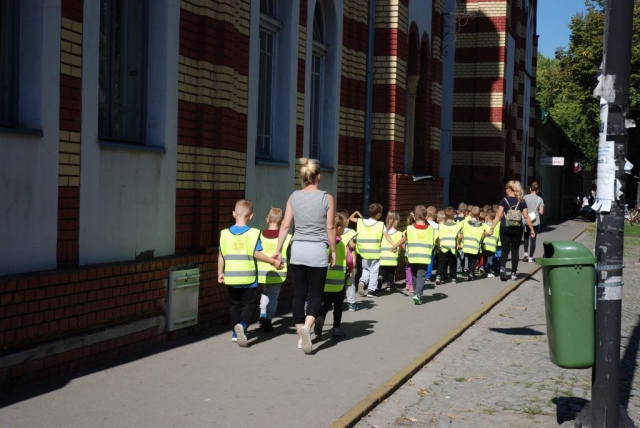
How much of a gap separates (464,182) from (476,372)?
2164cm

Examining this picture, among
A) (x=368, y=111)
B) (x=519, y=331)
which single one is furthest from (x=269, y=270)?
(x=368, y=111)

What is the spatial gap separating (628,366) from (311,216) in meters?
3.43

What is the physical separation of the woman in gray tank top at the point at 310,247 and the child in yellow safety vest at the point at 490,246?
348 inches

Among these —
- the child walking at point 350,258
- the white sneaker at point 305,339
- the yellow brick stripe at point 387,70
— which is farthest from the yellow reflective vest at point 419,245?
the white sneaker at point 305,339

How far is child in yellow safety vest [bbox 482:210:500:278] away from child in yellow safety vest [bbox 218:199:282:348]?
29.3 ft

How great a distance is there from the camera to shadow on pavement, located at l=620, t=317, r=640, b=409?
320 inches

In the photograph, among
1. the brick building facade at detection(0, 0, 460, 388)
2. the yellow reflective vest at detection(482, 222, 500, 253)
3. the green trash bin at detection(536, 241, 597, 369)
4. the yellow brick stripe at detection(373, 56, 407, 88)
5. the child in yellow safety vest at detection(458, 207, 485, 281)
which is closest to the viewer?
the green trash bin at detection(536, 241, 597, 369)

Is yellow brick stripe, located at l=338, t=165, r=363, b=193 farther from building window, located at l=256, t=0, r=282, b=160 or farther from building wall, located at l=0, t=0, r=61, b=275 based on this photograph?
building wall, located at l=0, t=0, r=61, b=275

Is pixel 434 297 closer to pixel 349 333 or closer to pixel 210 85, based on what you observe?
pixel 349 333

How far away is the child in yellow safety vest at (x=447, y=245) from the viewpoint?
16594 millimetres

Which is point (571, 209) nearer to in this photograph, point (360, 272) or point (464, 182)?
point (464, 182)

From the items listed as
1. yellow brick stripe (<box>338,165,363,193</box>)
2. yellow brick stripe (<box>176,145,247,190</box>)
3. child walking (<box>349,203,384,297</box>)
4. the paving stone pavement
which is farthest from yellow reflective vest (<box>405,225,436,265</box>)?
yellow brick stripe (<box>176,145,247,190</box>)

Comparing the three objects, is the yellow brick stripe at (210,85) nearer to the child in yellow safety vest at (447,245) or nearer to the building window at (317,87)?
the building window at (317,87)

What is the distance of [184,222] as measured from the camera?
A: 1027 cm
